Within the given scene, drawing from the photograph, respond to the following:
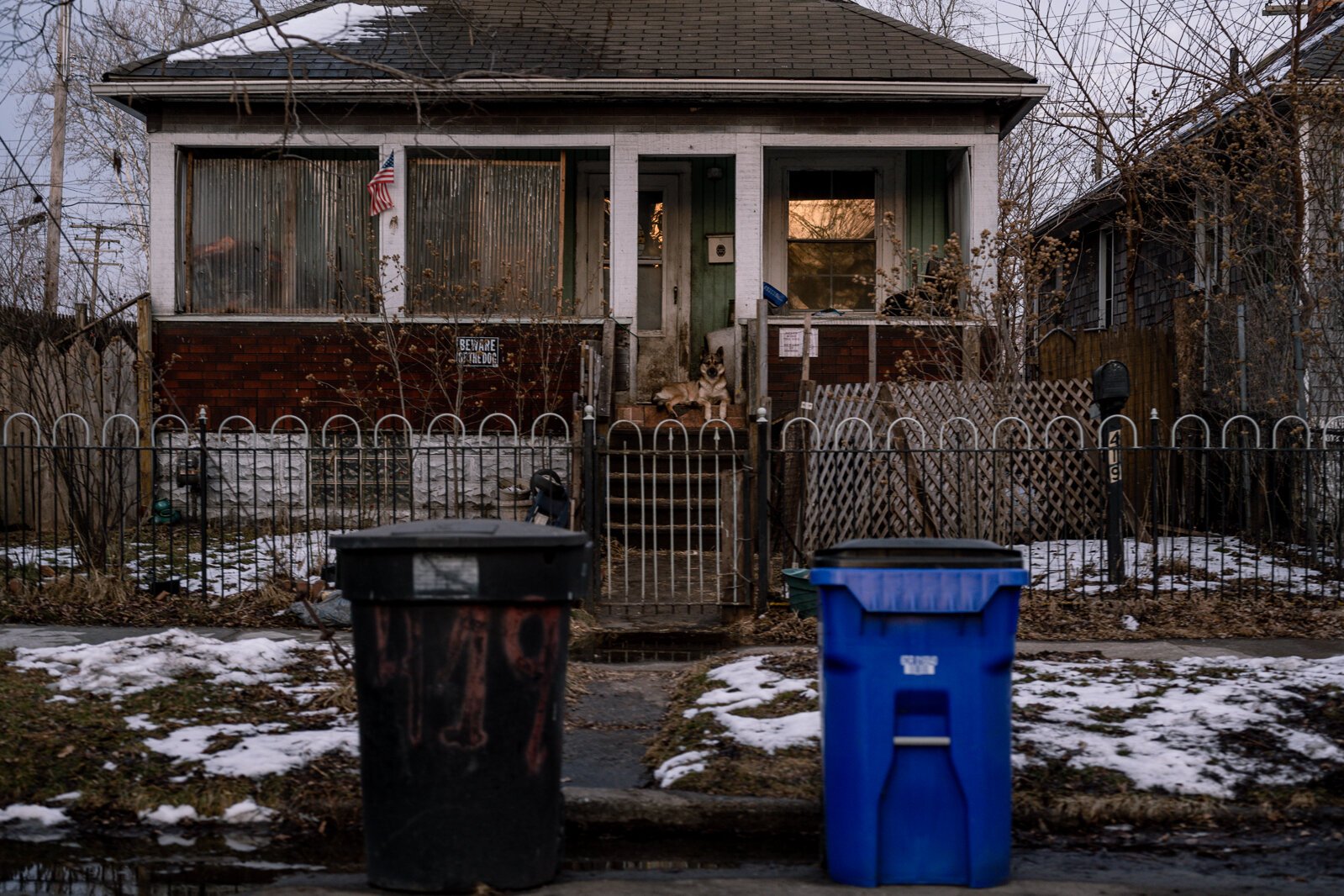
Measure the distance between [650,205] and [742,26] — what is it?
236 cm

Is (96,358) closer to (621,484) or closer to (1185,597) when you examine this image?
(621,484)

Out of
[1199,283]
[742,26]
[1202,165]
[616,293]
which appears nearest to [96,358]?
[616,293]

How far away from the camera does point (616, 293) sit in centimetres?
1245

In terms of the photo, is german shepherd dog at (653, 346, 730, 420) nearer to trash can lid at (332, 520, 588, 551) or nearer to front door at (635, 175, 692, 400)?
front door at (635, 175, 692, 400)

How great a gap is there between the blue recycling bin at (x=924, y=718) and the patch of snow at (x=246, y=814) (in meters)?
2.28

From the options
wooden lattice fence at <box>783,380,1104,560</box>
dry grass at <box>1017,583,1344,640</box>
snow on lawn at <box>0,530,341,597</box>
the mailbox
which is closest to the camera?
dry grass at <box>1017,583,1344,640</box>

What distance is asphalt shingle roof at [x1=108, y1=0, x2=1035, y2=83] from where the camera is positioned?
1234 centimetres

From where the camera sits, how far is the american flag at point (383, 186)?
40.0 ft

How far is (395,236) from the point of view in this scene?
12391 millimetres

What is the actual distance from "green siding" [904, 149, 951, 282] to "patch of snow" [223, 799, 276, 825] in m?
10.7

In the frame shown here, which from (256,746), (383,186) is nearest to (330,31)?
(383,186)

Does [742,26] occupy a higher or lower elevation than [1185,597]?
higher

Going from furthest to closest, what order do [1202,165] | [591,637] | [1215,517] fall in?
[1215,517], [1202,165], [591,637]

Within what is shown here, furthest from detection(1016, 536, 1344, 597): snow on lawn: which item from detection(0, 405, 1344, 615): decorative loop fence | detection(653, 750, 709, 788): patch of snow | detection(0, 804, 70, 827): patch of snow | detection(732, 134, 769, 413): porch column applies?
detection(0, 804, 70, 827): patch of snow
